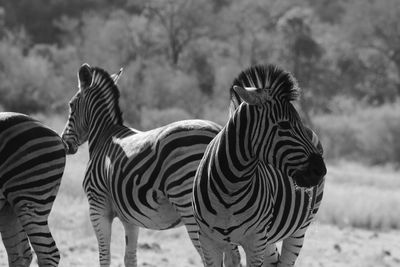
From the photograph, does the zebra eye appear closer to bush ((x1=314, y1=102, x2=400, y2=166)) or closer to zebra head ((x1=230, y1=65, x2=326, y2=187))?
zebra head ((x1=230, y1=65, x2=326, y2=187))

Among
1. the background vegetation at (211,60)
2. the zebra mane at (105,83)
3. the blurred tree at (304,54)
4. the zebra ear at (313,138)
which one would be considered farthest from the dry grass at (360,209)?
the blurred tree at (304,54)

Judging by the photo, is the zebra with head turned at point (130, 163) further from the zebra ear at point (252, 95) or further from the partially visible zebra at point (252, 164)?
the zebra ear at point (252, 95)

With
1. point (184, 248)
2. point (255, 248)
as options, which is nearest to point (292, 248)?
point (255, 248)

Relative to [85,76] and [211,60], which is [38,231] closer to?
[85,76]

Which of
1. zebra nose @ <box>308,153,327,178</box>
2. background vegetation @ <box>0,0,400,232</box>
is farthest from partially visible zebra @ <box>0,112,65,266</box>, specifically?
background vegetation @ <box>0,0,400,232</box>

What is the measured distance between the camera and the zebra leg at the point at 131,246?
7848 millimetres

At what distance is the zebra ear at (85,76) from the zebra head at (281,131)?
3.15 metres

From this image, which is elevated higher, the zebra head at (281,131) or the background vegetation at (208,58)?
the background vegetation at (208,58)

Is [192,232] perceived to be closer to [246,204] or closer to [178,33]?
[246,204]

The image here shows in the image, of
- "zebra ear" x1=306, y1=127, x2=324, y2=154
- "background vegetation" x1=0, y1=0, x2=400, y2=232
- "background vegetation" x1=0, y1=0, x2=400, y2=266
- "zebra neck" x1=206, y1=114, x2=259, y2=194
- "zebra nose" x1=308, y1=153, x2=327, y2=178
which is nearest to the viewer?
"zebra nose" x1=308, y1=153, x2=327, y2=178

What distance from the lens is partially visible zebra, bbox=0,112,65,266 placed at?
5.86m

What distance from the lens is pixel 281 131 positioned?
5.34 meters

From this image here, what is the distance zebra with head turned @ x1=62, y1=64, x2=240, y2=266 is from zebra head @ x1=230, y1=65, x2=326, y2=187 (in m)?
1.04

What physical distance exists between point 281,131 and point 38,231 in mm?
2031
